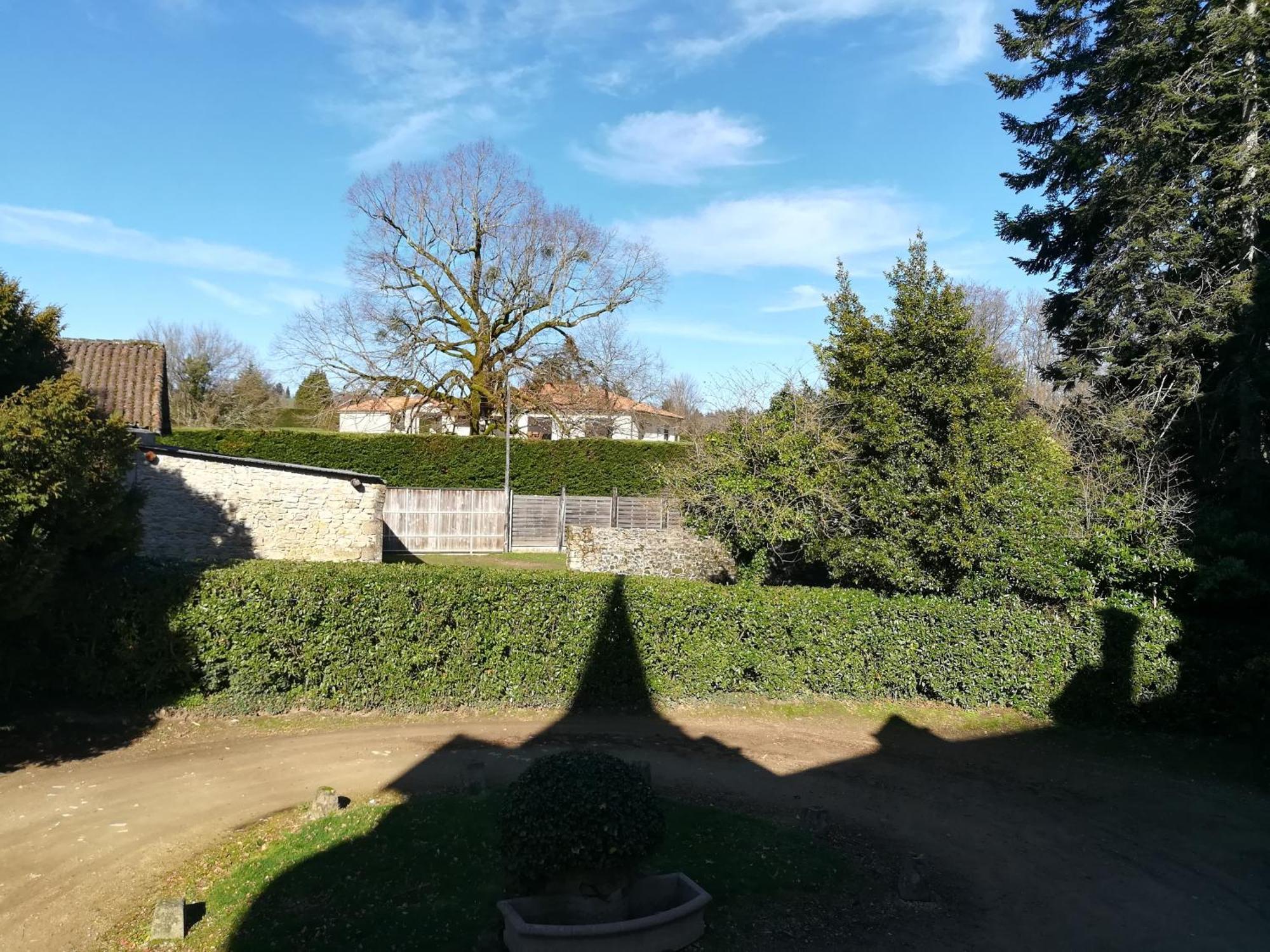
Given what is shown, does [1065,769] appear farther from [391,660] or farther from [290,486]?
[290,486]

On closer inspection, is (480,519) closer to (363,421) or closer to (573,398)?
(573,398)

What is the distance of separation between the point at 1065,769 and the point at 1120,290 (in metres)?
9.44

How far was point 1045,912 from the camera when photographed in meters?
6.57

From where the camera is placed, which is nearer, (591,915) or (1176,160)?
(591,915)

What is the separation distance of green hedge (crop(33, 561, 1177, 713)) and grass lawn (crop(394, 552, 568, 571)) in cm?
1191

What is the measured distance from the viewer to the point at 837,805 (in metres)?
8.66

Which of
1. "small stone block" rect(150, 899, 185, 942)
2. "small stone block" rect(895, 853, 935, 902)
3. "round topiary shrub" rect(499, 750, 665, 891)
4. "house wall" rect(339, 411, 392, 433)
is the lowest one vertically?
"small stone block" rect(895, 853, 935, 902)

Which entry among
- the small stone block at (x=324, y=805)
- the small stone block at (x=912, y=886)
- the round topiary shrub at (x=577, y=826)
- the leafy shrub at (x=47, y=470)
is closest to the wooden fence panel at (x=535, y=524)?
the leafy shrub at (x=47, y=470)

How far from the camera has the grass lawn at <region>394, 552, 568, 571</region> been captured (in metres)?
24.0

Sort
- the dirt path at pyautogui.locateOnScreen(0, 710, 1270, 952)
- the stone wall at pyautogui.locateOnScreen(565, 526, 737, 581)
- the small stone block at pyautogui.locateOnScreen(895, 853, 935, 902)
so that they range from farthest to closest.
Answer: the stone wall at pyautogui.locateOnScreen(565, 526, 737, 581), the small stone block at pyautogui.locateOnScreen(895, 853, 935, 902), the dirt path at pyautogui.locateOnScreen(0, 710, 1270, 952)

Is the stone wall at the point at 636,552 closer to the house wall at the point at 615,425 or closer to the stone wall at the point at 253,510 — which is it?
the stone wall at the point at 253,510

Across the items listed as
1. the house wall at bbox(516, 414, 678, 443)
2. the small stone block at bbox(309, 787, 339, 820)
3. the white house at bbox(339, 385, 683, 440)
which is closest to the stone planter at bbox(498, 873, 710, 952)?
the small stone block at bbox(309, 787, 339, 820)

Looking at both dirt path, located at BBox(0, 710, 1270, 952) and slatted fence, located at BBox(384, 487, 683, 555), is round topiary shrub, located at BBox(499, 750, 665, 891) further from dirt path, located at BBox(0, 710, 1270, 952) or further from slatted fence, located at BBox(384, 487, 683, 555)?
slatted fence, located at BBox(384, 487, 683, 555)

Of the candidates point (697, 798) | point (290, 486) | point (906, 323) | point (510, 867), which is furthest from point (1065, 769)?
point (290, 486)
